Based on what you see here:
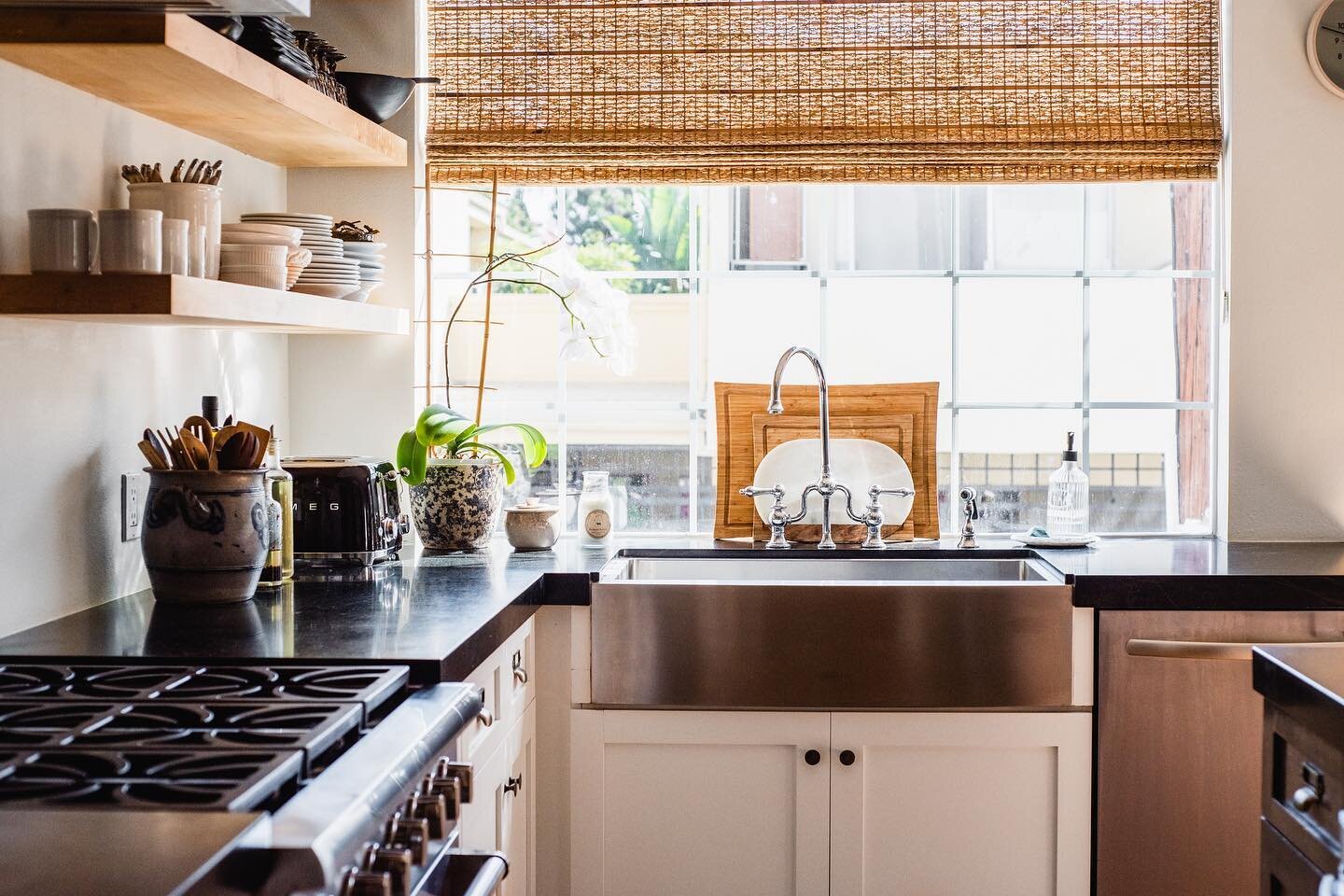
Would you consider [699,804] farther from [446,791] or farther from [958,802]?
[446,791]

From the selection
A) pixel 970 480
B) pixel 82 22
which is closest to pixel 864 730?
pixel 970 480

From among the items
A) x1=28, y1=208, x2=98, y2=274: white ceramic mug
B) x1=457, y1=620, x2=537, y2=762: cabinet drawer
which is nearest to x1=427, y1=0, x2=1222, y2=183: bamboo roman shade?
x1=457, y1=620, x2=537, y2=762: cabinet drawer

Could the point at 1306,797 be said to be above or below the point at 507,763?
above

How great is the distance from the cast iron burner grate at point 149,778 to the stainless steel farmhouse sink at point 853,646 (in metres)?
1.15

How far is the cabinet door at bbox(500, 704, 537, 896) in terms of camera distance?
6.66ft

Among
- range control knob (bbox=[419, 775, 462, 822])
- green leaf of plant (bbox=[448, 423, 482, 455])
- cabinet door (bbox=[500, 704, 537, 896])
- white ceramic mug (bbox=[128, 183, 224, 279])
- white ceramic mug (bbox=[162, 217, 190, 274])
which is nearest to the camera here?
range control knob (bbox=[419, 775, 462, 822])

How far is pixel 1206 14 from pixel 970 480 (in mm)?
1189

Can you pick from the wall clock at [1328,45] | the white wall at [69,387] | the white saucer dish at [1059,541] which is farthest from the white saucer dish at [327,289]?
the wall clock at [1328,45]

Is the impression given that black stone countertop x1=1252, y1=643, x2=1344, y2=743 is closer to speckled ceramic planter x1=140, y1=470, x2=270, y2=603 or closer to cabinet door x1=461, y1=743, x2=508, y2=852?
cabinet door x1=461, y1=743, x2=508, y2=852

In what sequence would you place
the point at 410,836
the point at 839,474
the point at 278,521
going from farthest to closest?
the point at 839,474 < the point at 278,521 < the point at 410,836

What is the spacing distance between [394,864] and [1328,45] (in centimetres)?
268

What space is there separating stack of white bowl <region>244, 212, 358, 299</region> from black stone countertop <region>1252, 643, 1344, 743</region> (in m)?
1.63

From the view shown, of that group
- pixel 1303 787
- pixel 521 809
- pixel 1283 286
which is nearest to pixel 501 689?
pixel 521 809

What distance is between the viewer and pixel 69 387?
1.92m
